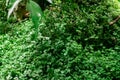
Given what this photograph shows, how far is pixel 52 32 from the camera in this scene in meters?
3.40

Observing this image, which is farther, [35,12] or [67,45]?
[67,45]

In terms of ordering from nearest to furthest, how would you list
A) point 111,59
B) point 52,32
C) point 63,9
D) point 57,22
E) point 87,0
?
point 111,59 → point 52,32 → point 57,22 → point 63,9 → point 87,0

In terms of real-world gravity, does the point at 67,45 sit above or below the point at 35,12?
below

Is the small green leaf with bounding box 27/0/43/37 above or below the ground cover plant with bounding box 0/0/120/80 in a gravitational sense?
above

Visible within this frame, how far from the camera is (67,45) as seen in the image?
10.5 ft

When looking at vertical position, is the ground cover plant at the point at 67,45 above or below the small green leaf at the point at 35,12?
below

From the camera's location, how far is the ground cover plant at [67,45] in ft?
9.57

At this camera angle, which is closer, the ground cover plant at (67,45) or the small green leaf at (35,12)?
the small green leaf at (35,12)

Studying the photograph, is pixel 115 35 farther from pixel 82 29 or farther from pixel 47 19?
pixel 47 19

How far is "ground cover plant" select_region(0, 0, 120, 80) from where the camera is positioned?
9.57 ft

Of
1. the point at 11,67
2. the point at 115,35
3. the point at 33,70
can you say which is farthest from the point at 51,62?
the point at 115,35

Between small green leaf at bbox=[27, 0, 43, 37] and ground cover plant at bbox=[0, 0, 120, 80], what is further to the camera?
ground cover plant at bbox=[0, 0, 120, 80]

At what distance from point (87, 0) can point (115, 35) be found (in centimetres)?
97

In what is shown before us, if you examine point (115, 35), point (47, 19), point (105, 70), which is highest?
point (47, 19)
